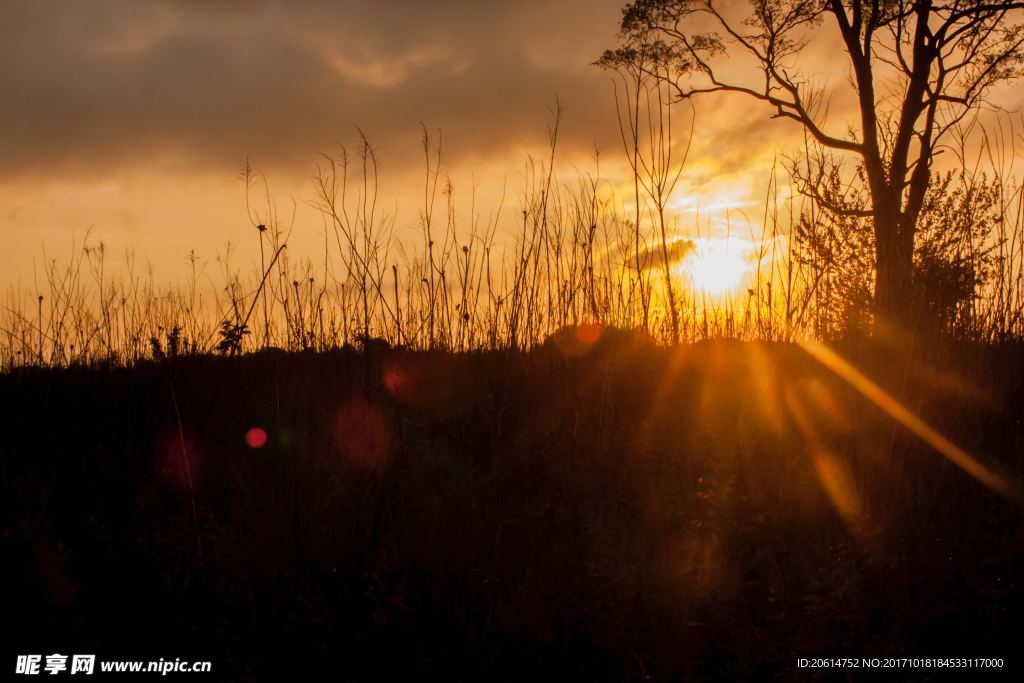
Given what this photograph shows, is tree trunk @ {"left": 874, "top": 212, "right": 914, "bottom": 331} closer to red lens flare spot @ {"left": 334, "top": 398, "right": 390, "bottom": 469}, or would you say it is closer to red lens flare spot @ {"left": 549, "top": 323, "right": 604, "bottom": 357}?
red lens flare spot @ {"left": 549, "top": 323, "right": 604, "bottom": 357}

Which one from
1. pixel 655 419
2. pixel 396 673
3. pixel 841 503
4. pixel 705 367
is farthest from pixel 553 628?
pixel 705 367

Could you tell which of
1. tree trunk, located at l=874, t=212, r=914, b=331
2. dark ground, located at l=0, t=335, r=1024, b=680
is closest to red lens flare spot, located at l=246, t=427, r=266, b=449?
dark ground, located at l=0, t=335, r=1024, b=680

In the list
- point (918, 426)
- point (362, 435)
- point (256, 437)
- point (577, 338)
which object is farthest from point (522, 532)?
point (577, 338)

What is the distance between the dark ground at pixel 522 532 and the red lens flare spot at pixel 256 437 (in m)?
0.03

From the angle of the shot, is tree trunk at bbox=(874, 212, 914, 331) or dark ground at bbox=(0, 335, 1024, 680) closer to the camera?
dark ground at bbox=(0, 335, 1024, 680)

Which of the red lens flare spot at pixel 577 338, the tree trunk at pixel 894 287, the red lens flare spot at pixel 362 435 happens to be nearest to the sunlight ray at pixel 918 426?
the tree trunk at pixel 894 287

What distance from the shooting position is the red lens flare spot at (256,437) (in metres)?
2.74

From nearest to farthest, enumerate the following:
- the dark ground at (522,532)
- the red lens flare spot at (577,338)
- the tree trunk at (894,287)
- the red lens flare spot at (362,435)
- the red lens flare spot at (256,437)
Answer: the dark ground at (522,532) → the red lens flare spot at (362,435) → the red lens flare spot at (256,437) → the tree trunk at (894,287) → the red lens flare spot at (577,338)

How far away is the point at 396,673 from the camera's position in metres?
1.68

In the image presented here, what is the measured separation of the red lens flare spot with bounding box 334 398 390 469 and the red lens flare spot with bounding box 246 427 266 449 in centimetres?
26

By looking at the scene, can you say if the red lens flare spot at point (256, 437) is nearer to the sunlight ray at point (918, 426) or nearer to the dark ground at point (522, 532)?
the dark ground at point (522, 532)

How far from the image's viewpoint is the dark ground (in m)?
1.72

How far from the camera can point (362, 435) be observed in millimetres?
2717

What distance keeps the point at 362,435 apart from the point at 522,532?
82 centimetres
